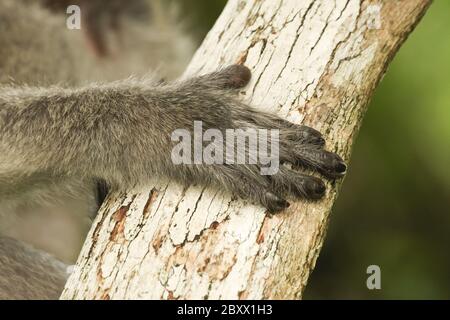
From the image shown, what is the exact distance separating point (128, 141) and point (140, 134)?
0.14ft

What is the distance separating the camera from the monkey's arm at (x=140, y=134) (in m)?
2.03

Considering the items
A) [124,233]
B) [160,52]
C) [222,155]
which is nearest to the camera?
[124,233]

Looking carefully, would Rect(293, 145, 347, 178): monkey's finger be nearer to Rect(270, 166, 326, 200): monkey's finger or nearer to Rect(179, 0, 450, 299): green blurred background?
Rect(270, 166, 326, 200): monkey's finger

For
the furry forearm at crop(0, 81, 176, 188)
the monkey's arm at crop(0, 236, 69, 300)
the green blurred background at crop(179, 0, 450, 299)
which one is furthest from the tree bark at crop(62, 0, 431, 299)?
the green blurred background at crop(179, 0, 450, 299)

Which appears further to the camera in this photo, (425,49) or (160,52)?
(160,52)

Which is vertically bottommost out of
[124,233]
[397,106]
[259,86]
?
[124,233]

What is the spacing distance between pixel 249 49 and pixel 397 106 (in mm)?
1873

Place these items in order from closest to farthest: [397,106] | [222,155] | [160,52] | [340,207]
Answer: [222,155] → [397,106] → [340,207] → [160,52]

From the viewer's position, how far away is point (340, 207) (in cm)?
459

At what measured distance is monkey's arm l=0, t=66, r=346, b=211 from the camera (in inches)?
80.0

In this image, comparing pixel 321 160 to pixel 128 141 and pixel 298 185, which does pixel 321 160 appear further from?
pixel 128 141

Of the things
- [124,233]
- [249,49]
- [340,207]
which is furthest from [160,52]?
[124,233]
